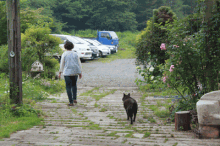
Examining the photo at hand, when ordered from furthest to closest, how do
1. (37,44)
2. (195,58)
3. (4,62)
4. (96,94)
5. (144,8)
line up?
(144,8)
(4,62)
(37,44)
(96,94)
(195,58)

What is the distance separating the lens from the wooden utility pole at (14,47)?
→ 588cm

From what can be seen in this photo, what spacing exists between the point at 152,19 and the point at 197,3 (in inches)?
191

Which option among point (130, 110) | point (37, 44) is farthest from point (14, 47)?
point (37, 44)

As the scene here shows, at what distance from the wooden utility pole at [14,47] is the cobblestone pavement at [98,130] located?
89cm

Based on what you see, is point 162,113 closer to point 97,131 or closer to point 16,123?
point 97,131

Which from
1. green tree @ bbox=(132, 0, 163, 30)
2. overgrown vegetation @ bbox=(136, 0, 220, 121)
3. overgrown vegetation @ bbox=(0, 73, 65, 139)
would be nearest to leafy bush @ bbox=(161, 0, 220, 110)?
overgrown vegetation @ bbox=(136, 0, 220, 121)

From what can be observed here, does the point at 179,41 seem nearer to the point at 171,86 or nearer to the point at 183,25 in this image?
the point at 183,25

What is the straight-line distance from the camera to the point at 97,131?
4.84 meters

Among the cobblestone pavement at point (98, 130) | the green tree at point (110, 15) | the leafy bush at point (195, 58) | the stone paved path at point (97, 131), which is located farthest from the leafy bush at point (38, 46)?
the green tree at point (110, 15)

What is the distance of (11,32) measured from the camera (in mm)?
5926

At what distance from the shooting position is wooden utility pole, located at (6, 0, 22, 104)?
19.3 feet

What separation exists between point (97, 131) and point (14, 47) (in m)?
2.66

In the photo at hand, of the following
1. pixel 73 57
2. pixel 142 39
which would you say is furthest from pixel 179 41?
pixel 142 39

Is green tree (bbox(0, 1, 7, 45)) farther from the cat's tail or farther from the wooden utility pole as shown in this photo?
the cat's tail
